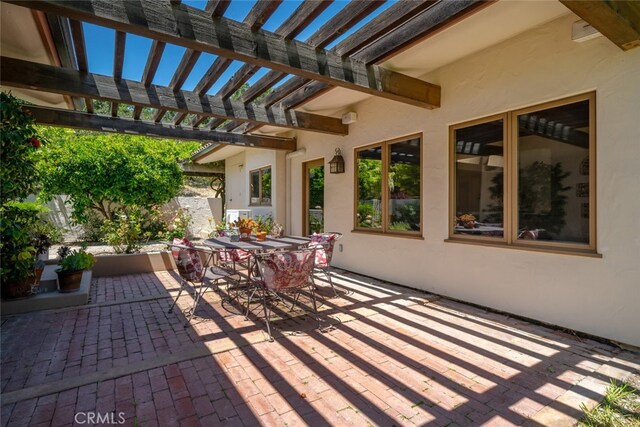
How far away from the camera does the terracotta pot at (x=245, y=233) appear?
16.0 feet

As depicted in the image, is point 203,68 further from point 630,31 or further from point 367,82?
point 630,31

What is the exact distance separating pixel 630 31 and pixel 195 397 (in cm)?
412

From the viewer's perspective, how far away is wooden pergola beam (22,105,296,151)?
524 centimetres

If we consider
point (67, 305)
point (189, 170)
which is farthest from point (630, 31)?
point (189, 170)

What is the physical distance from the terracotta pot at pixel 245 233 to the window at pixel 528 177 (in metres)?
2.91

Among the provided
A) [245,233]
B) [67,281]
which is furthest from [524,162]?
[67,281]

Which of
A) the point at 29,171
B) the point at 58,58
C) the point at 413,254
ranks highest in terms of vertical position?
the point at 58,58

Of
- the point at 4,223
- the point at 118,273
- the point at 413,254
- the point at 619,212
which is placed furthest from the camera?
the point at 118,273

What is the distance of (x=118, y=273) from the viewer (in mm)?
6023

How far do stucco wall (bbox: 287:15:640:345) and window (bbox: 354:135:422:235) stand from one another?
0.20m

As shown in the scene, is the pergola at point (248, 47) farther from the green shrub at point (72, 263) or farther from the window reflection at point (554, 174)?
the green shrub at point (72, 263)

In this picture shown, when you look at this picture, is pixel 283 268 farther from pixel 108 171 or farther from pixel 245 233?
pixel 108 171

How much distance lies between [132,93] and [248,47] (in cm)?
223

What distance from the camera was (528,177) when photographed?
12.1ft
